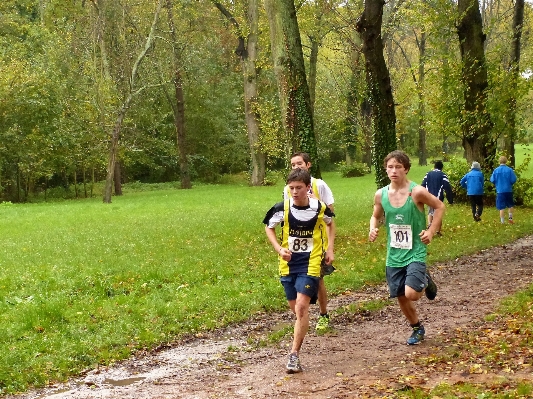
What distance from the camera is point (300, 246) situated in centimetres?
670

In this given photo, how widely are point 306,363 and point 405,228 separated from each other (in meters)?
1.78

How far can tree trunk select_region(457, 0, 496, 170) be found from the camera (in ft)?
72.0

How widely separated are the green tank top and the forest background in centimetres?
1818

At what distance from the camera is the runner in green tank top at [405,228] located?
6.69 metres

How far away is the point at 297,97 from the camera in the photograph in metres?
15.5

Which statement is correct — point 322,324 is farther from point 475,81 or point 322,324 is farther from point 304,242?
point 475,81

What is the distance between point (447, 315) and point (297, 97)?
8.26 m

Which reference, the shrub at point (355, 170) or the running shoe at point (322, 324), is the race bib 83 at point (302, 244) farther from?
the shrub at point (355, 170)

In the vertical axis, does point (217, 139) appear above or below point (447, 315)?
above

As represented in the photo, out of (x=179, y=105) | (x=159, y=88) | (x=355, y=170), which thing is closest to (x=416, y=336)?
(x=179, y=105)

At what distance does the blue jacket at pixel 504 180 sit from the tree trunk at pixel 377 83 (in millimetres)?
3905

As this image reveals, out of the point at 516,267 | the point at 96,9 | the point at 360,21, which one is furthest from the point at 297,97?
the point at 96,9

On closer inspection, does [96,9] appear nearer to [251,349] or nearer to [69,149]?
[69,149]

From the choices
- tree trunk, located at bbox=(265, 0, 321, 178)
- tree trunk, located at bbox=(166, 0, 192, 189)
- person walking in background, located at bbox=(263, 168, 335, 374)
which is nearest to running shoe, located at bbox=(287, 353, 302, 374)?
person walking in background, located at bbox=(263, 168, 335, 374)
